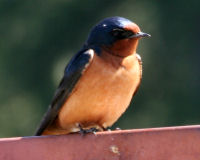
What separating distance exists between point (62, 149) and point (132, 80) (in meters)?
1.12

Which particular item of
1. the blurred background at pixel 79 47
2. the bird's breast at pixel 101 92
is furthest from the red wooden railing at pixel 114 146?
the blurred background at pixel 79 47

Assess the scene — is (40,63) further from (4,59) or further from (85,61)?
(85,61)

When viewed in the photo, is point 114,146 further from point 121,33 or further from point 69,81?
point 121,33

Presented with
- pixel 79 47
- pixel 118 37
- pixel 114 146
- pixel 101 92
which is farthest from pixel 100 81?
pixel 79 47

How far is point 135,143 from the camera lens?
10.5ft

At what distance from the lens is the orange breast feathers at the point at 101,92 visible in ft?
13.7

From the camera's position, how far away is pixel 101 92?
416 centimetres

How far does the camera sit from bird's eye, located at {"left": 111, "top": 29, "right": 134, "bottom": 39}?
4.35m

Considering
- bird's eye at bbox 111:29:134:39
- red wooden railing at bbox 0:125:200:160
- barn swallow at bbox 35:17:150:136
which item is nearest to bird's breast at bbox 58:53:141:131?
barn swallow at bbox 35:17:150:136

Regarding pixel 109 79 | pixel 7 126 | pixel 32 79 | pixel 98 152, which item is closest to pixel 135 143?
pixel 98 152

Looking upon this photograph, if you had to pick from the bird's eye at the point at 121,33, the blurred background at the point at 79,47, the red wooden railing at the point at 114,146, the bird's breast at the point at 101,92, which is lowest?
the blurred background at the point at 79,47

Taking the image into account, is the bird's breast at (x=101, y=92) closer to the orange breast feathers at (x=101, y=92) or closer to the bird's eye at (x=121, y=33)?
the orange breast feathers at (x=101, y=92)

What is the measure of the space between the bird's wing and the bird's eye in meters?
0.18

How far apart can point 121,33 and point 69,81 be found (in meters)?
0.40
